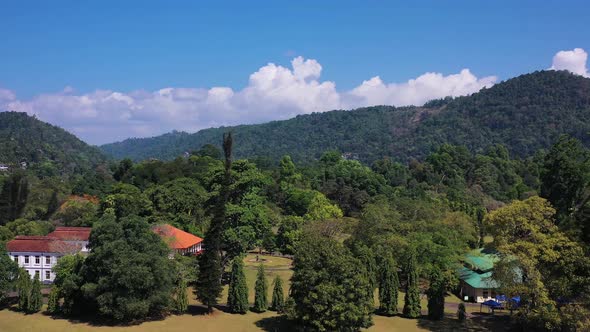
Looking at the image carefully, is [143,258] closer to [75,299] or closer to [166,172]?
[75,299]

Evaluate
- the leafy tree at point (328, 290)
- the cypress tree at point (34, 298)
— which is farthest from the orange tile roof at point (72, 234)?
the leafy tree at point (328, 290)

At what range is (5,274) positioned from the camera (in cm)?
3241

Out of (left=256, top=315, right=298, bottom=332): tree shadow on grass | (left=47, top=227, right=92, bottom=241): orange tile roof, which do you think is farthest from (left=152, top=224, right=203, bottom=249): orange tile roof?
(left=256, top=315, right=298, bottom=332): tree shadow on grass

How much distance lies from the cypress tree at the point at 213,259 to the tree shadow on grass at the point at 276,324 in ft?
11.6

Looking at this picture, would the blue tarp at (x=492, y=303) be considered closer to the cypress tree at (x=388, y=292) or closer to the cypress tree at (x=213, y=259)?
the cypress tree at (x=388, y=292)

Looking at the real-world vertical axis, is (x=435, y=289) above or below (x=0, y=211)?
below

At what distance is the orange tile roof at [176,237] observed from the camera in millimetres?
41562

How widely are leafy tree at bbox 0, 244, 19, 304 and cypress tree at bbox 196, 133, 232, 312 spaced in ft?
39.9

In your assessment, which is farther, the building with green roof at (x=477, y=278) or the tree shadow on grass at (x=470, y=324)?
the building with green roof at (x=477, y=278)

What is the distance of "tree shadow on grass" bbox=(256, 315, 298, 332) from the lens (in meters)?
29.9

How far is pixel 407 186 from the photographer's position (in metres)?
99.0

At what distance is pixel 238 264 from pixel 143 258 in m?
6.00

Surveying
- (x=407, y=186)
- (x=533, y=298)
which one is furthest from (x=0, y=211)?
(x=407, y=186)

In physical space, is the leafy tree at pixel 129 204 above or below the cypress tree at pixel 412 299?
above
